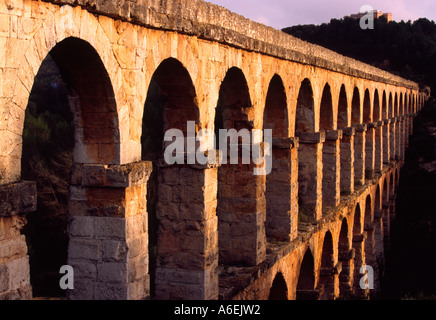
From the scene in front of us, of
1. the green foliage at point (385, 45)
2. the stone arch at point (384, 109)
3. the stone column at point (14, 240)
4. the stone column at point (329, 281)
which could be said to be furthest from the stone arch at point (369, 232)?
the green foliage at point (385, 45)

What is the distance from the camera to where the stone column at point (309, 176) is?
1184cm

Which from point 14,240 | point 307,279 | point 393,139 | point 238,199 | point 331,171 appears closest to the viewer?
point 14,240

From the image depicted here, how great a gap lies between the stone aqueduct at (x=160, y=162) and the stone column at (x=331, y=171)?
1558 mm

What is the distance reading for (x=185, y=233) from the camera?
6.98 meters

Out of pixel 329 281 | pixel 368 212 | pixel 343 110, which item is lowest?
pixel 329 281

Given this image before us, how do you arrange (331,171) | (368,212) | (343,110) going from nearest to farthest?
(331,171), (343,110), (368,212)

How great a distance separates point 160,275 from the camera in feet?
23.5

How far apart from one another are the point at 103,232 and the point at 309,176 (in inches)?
282

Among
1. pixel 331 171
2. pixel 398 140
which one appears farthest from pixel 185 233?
pixel 398 140

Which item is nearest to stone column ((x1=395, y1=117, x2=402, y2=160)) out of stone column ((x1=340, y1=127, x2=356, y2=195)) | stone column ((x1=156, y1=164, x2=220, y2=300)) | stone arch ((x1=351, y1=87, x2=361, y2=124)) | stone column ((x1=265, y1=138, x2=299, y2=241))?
stone arch ((x1=351, y1=87, x2=361, y2=124))

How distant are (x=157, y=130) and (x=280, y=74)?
1222 cm

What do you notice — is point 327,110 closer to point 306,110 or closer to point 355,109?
point 306,110

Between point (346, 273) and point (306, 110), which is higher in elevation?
point (306, 110)

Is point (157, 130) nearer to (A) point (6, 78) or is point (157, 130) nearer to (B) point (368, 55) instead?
(A) point (6, 78)
